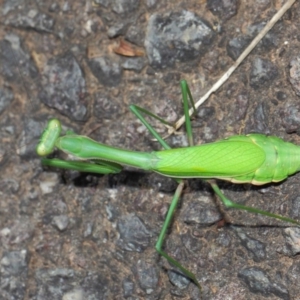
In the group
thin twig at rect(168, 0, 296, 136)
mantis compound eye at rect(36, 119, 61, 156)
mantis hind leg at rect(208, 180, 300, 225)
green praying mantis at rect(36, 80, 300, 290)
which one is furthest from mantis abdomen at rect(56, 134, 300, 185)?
mantis compound eye at rect(36, 119, 61, 156)

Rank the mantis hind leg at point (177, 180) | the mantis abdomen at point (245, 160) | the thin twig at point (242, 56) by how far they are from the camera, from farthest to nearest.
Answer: the thin twig at point (242, 56)
the mantis hind leg at point (177, 180)
the mantis abdomen at point (245, 160)

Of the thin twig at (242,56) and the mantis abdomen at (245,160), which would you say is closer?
the mantis abdomen at (245,160)

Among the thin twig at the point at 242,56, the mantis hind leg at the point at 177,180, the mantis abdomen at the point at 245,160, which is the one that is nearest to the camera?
the mantis abdomen at the point at 245,160

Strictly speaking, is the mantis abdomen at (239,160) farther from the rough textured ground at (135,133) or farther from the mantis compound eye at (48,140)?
the mantis compound eye at (48,140)

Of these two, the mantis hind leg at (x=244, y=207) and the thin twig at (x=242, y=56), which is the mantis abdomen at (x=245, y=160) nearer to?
the mantis hind leg at (x=244, y=207)

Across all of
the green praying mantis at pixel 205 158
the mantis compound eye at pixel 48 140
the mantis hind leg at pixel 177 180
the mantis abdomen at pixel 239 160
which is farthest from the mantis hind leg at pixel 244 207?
the mantis compound eye at pixel 48 140

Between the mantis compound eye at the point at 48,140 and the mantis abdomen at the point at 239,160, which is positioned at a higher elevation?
the mantis abdomen at the point at 239,160

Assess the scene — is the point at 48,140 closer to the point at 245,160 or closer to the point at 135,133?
the point at 135,133
